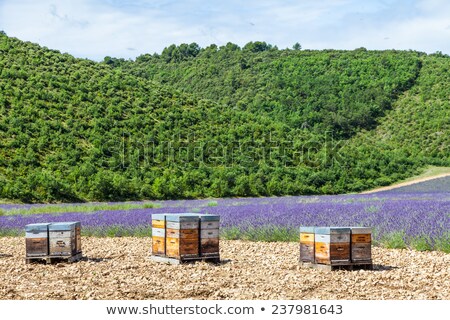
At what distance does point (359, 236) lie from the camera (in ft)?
36.2

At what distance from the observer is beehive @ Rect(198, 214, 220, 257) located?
1183cm

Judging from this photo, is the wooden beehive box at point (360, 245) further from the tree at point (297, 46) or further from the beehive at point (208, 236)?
the tree at point (297, 46)

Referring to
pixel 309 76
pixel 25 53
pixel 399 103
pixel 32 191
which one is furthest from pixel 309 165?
pixel 309 76

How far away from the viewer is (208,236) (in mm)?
11914

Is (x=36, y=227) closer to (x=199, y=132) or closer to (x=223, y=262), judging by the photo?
(x=223, y=262)

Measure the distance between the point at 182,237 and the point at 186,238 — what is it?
0.27 feet

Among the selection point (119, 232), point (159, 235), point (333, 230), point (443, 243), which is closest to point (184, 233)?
point (159, 235)

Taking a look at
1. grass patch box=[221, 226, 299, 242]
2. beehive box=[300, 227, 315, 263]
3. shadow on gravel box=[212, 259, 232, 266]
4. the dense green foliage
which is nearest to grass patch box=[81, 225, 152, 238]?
grass patch box=[221, 226, 299, 242]

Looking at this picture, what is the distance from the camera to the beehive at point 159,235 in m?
12.0

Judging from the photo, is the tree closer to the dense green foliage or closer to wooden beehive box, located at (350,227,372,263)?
the dense green foliage

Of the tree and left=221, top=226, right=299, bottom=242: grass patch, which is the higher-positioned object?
the tree

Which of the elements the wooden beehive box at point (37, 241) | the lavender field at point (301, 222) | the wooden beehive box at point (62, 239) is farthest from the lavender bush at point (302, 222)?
the wooden beehive box at point (37, 241)

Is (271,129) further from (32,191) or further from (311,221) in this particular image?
(311,221)

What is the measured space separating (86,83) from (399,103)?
132 feet
